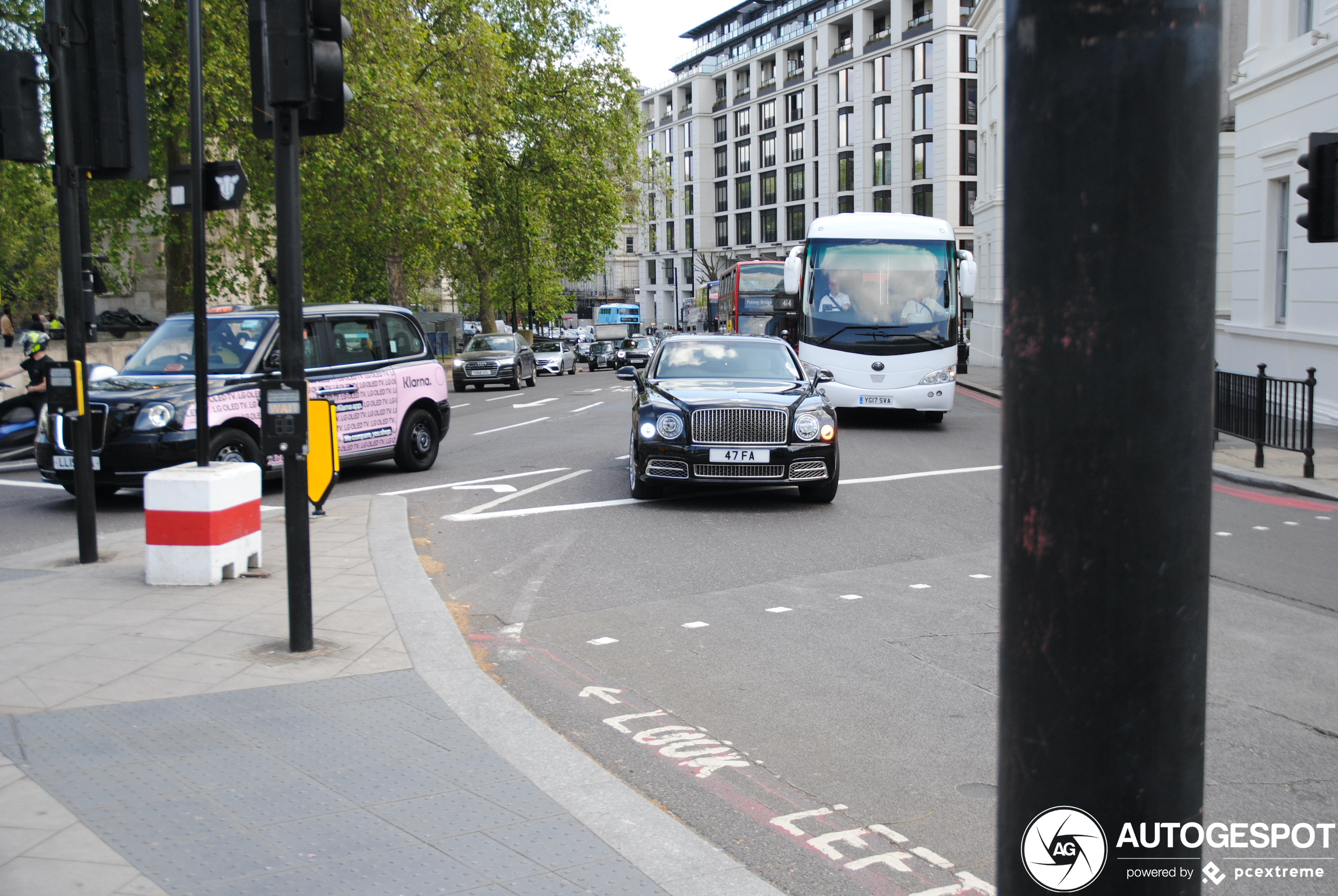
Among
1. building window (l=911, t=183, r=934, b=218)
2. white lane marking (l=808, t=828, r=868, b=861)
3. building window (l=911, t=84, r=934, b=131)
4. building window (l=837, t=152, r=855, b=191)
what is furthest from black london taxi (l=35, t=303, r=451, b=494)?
building window (l=837, t=152, r=855, b=191)

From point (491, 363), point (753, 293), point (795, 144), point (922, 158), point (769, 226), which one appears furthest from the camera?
point (769, 226)

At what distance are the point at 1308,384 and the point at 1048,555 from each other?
13.1m

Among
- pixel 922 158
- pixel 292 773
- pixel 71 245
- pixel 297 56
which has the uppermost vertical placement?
pixel 922 158

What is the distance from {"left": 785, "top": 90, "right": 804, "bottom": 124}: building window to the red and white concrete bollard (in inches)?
3485

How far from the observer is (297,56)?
5.23m

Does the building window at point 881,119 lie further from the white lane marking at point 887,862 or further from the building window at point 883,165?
the white lane marking at point 887,862

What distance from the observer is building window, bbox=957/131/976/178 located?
7706cm

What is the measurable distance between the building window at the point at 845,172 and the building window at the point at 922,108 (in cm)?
696

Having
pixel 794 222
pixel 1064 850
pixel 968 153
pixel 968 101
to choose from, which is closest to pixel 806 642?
pixel 1064 850

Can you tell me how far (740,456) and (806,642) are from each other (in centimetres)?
430

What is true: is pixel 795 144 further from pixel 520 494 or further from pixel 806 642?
pixel 806 642

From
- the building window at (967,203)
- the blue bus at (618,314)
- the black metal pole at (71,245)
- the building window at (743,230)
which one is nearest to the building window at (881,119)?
the building window at (967,203)

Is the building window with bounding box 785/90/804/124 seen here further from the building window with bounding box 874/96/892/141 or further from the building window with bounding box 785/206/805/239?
the building window with bounding box 874/96/892/141

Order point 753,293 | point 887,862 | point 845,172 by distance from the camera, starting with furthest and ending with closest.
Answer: point 845,172
point 753,293
point 887,862
